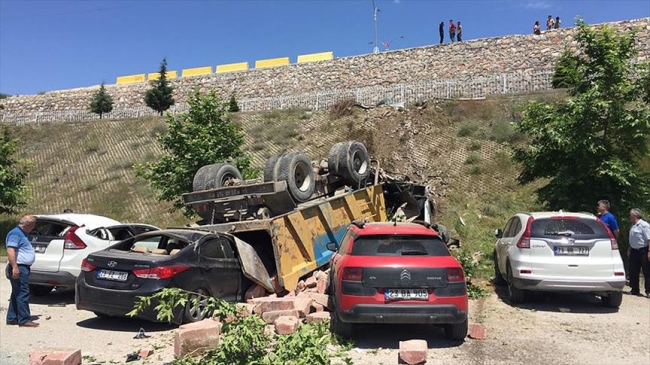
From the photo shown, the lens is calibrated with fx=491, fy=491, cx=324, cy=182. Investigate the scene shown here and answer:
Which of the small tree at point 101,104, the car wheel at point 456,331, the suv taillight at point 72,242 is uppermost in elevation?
the small tree at point 101,104

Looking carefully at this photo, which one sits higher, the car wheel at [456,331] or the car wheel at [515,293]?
the car wheel at [456,331]

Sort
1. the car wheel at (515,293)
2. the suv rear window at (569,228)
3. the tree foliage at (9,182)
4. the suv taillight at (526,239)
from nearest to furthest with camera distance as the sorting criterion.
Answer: the suv rear window at (569,228) → the suv taillight at (526,239) → the car wheel at (515,293) → the tree foliage at (9,182)

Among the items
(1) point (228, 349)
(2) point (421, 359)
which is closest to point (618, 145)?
(2) point (421, 359)

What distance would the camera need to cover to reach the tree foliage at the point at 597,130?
11.0m

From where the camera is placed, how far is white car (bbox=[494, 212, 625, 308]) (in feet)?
27.1

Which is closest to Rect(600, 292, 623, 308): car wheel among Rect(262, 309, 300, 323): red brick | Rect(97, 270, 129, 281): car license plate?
Rect(262, 309, 300, 323): red brick

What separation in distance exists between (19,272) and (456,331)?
6.71 meters

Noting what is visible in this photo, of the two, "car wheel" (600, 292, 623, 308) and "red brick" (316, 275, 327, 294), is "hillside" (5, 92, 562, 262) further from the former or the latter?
"red brick" (316, 275, 327, 294)

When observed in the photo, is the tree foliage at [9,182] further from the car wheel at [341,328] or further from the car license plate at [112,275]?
the car wheel at [341,328]

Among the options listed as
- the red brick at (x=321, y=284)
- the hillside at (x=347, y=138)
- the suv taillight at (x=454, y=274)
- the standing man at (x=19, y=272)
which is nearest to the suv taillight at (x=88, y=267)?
the standing man at (x=19, y=272)

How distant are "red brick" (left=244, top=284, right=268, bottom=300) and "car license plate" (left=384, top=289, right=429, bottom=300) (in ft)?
11.1

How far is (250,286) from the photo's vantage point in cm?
889

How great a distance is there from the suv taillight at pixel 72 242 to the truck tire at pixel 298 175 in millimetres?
3955

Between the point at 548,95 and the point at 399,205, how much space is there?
15.4 m
